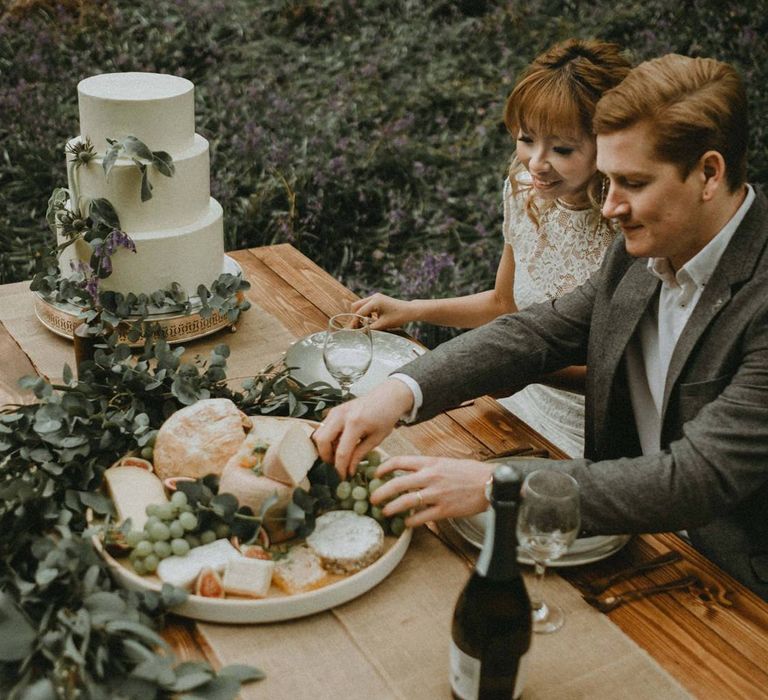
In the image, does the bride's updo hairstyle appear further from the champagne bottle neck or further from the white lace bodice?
the champagne bottle neck

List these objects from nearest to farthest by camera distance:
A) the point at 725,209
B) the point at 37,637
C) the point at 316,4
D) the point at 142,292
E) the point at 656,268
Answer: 1. the point at 37,637
2. the point at 725,209
3. the point at 656,268
4. the point at 142,292
5. the point at 316,4

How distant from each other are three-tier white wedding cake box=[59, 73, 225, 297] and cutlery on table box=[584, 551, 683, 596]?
4.03ft

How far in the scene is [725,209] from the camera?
1.53m

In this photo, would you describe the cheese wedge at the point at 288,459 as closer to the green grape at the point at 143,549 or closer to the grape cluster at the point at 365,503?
the grape cluster at the point at 365,503

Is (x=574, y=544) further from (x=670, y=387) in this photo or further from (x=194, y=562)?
(x=194, y=562)

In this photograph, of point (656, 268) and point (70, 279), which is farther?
point (70, 279)

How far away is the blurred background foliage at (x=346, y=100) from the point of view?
15.5 feet

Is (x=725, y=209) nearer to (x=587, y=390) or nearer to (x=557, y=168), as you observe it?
(x=587, y=390)

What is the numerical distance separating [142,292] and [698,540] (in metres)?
1.31

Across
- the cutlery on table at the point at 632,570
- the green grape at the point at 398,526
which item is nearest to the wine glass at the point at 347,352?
the green grape at the point at 398,526

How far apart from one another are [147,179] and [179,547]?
1.02 meters

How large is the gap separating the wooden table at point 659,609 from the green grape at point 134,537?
123mm

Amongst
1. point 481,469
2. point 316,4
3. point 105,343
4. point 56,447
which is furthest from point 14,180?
point 481,469

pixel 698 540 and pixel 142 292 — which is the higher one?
pixel 142 292
